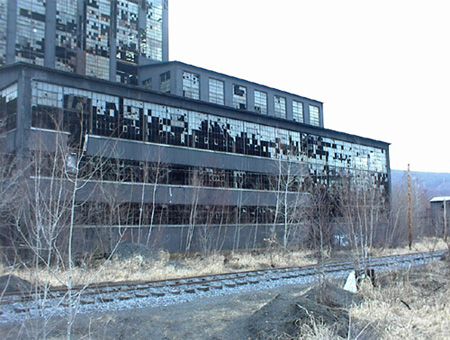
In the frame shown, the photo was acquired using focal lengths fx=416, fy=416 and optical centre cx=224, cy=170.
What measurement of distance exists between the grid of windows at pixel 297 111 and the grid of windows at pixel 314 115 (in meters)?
1.78

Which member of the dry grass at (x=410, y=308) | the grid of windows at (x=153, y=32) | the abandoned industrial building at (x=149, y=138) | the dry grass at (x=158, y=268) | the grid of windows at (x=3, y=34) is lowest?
the dry grass at (x=158, y=268)

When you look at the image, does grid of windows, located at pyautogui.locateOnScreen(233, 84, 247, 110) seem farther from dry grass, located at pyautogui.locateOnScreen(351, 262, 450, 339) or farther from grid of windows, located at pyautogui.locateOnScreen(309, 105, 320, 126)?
dry grass, located at pyautogui.locateOnScreen(351, 262, 450, 339)

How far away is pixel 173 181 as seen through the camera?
29000 mm

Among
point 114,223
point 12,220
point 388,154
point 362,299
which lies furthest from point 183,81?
point 362,299

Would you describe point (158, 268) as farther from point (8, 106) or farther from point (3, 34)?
point (3, 34)

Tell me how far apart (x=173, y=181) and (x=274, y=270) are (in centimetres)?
1159

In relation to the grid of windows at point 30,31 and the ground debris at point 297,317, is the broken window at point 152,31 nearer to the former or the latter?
the grid of windows at point 30,31

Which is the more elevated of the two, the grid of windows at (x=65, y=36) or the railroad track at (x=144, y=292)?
the grid of windows at (x=65, y=36)

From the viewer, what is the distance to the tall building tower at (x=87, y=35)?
125ft

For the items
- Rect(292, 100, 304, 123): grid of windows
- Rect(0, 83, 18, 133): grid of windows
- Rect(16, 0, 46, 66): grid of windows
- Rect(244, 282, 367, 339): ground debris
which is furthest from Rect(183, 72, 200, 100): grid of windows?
Rect(244, 282, 367, 339): ground debris

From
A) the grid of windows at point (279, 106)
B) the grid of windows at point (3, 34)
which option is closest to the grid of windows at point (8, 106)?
the grid of windows at point (3, 34)

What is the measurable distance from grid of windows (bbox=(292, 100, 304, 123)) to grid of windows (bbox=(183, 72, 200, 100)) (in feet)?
44.3

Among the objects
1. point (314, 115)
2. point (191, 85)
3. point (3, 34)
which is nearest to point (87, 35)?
point (3, 34)

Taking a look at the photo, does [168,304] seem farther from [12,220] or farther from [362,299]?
[12,220]
